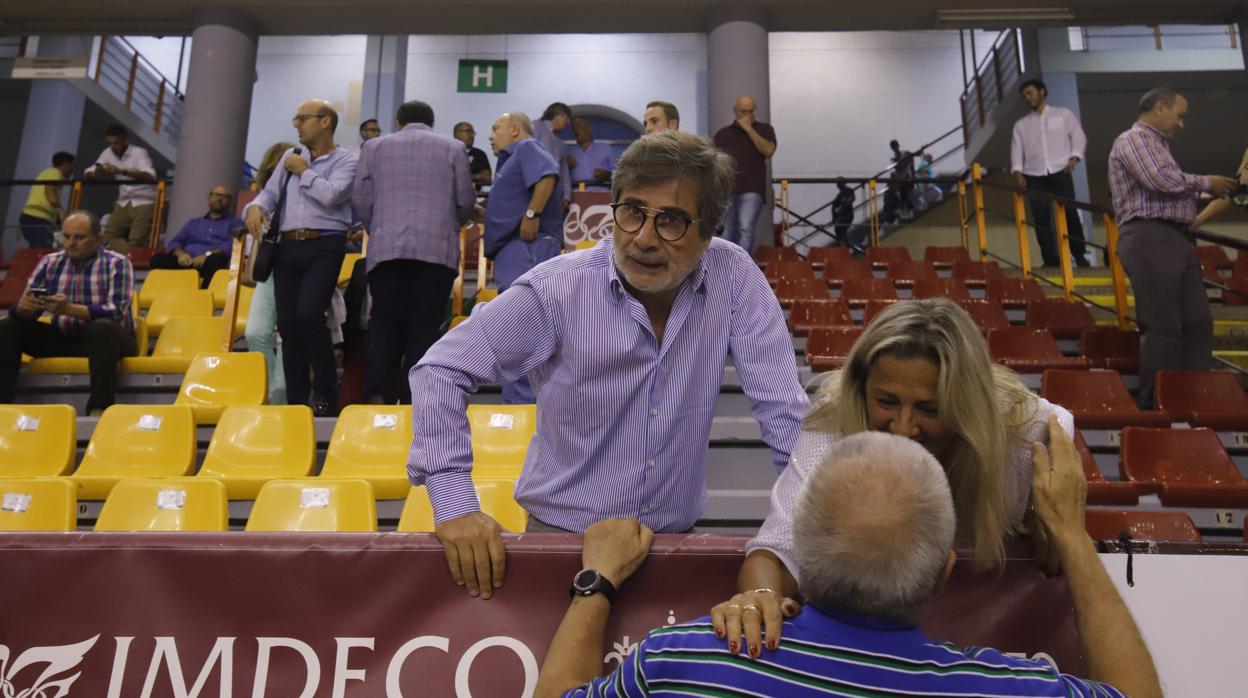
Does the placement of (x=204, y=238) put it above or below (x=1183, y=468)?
above

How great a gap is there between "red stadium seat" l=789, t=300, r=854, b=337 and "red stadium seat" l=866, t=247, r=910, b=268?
188 cm

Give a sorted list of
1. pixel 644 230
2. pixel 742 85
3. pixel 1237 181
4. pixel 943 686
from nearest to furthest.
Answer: pixel 943 686, pixel 644 230, pixel 1237 181, pixel 742 85

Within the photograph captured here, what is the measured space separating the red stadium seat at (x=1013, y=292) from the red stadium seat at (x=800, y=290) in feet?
3.43

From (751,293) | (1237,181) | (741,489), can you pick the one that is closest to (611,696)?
(751,293)

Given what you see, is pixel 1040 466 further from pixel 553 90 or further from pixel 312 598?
pixel 553 90

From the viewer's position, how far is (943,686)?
3.56 ft

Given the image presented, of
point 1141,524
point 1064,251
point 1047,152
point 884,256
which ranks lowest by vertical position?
point 1141,524

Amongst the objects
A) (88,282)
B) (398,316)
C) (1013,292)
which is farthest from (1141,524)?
(88,282)

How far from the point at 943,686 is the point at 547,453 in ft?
2.90

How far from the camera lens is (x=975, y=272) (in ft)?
22.4

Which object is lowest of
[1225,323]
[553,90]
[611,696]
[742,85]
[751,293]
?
[611,696]

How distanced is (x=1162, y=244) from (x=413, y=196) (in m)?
3.39

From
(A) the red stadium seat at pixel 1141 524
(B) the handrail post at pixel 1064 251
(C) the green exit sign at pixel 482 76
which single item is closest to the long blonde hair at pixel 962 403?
(A) the red stadium seat at pixel 1141 524

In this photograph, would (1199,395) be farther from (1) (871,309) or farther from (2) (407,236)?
(2) (407,236)
